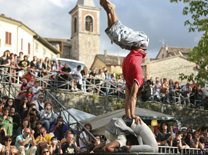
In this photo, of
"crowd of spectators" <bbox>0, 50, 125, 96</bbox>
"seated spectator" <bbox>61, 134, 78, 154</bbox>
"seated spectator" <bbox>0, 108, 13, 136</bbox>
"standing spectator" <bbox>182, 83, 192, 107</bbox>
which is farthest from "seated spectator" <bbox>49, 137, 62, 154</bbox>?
"standing spectator" <bbox>182, 83, 192, 107</bbox>

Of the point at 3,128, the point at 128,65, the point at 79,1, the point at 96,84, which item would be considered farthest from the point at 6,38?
the point at 79,1

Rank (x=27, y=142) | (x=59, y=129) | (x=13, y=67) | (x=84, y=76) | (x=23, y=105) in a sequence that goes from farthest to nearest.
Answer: (x=84, y=76), (x=13, y=67), (x=23, y=105), (x=59, y=129), (x=27, y=142)

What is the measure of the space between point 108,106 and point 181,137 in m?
11.0

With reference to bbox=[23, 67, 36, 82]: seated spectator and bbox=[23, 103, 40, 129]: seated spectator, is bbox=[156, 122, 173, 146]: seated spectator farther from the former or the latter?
bbox=[23, 67, 36, 82]: seated spectator

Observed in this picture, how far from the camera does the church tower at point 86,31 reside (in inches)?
3140

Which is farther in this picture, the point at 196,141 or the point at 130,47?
the point at 196,141

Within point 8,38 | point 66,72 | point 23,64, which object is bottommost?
point 66,72

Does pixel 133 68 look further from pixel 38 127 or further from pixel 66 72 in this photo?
pixel 66 72

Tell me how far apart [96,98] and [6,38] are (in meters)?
23.8

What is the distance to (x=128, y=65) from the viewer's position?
5.78 m

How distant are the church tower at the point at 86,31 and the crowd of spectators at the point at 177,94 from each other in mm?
55082

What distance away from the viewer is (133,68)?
5727mm

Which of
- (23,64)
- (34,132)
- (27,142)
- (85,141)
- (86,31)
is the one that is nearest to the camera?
(27,142)

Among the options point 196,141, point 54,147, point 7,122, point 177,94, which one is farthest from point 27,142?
point 177,94
